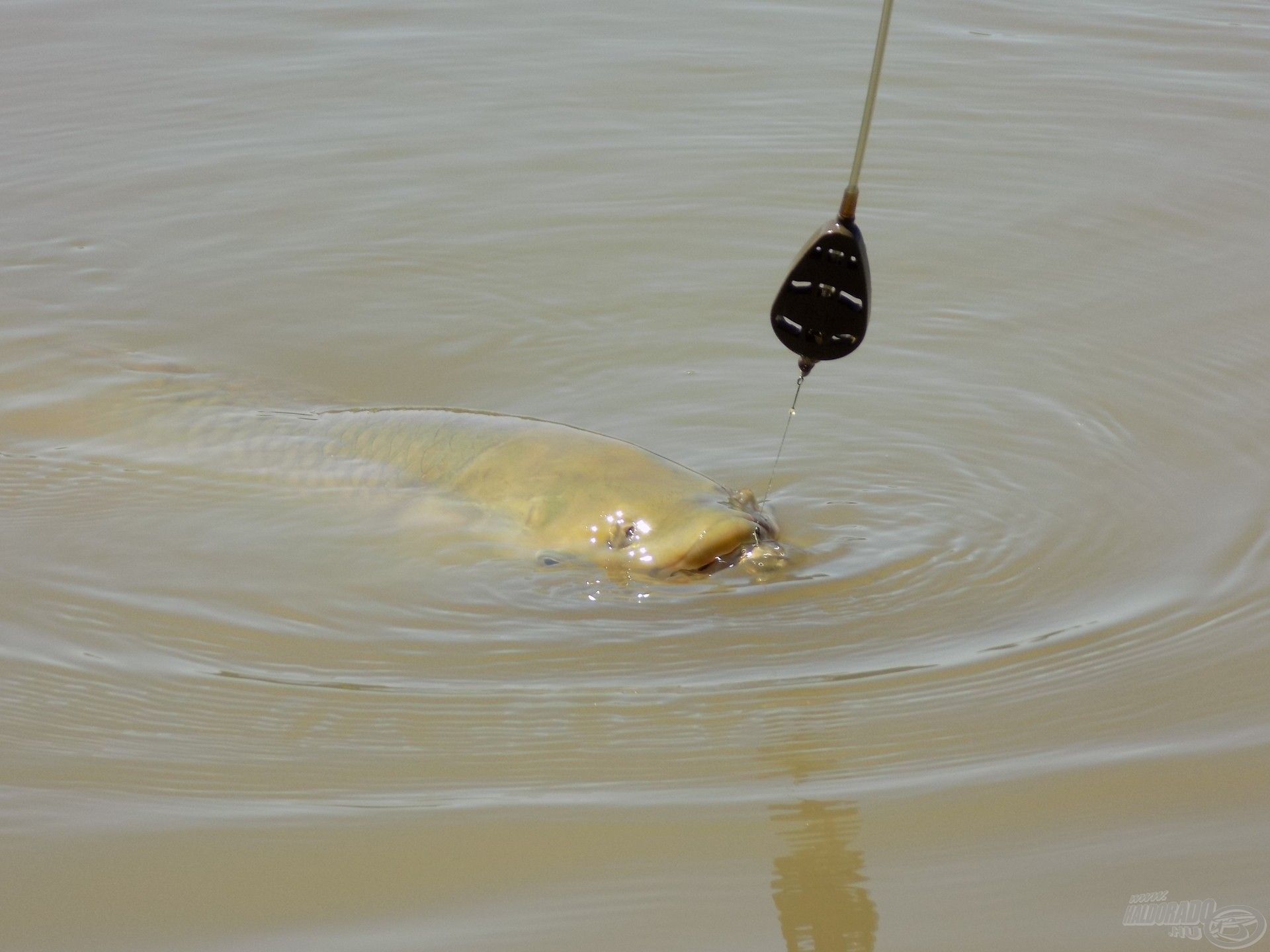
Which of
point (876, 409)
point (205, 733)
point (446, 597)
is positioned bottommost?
point (205, 733)

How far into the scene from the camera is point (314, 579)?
113 inches

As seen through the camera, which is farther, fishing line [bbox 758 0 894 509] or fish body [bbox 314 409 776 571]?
fish body [bbox 314 409 776 571]

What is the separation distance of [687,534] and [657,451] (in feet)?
2.03

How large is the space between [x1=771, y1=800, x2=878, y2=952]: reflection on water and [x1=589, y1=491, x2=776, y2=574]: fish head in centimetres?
71

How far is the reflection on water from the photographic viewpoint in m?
1.84

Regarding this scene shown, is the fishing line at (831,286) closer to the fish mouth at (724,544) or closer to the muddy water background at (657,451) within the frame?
the fish mouth at (724,544)

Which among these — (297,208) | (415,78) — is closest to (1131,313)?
(297,208)

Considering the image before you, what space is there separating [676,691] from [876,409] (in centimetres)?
129

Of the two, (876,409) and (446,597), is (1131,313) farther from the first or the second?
(446,597)

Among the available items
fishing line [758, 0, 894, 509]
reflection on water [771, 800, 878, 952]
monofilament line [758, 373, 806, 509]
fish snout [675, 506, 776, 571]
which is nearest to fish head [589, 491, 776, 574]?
fish snout [675, 506, 776, 571]

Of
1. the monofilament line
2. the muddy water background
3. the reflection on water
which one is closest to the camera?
the reflection on water

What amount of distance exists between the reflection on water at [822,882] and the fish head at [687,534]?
2.33 feet

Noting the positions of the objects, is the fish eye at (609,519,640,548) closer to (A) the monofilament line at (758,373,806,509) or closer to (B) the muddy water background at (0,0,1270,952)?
(B) the muddy water background at (0,0,1270,952)

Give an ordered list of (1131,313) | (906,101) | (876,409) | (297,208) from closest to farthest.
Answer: (876,409) → (1131,313) → (297,208) → (906,101)
